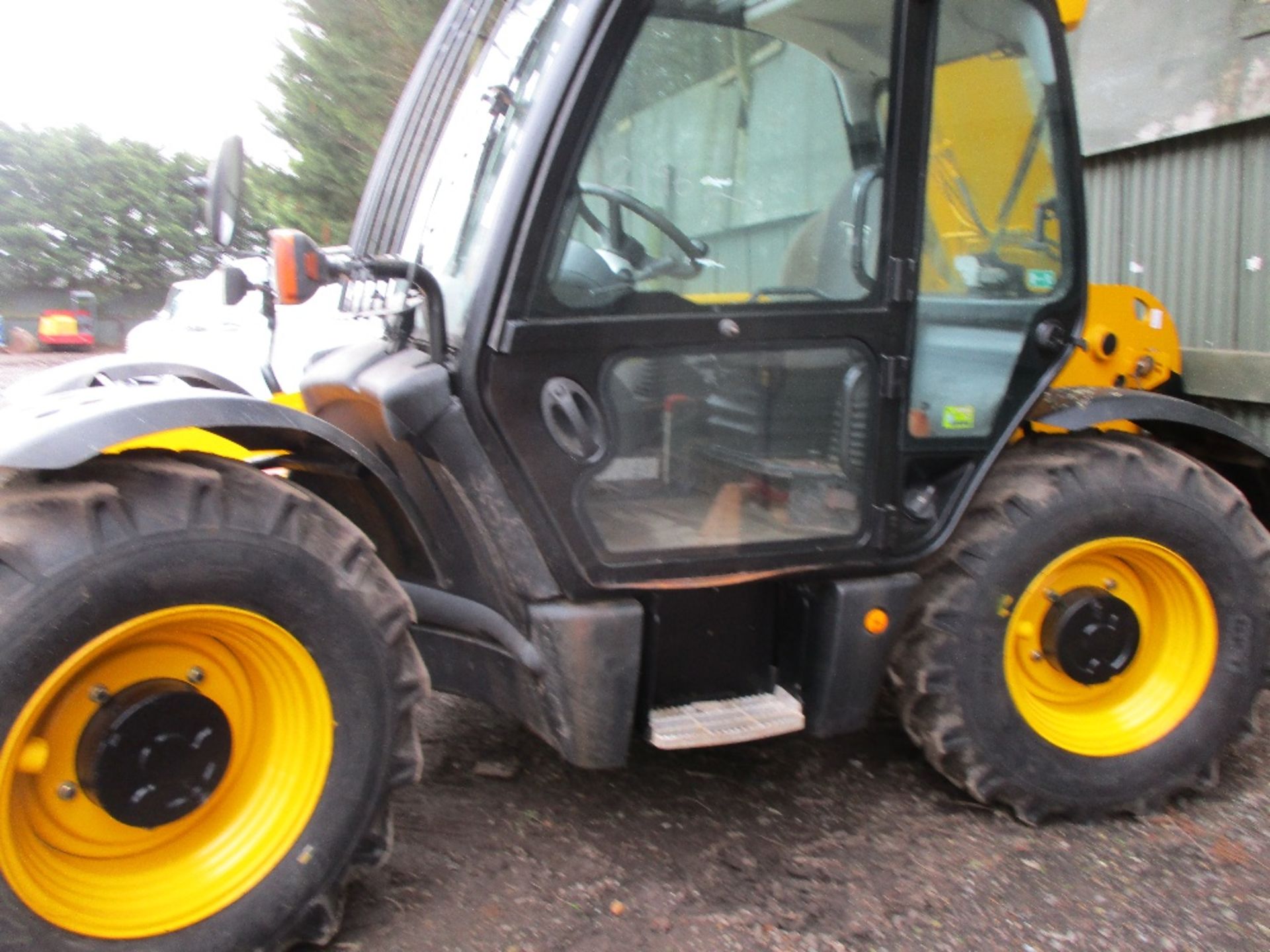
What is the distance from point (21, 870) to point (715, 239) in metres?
1.89

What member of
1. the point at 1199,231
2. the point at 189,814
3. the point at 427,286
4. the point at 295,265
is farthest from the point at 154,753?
the point at 1199,231

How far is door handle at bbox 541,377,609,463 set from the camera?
2479 mm

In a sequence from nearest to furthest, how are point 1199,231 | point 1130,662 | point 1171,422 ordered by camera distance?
point 1130,662
point 1171,422
point 1199,231

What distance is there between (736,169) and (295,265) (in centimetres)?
102

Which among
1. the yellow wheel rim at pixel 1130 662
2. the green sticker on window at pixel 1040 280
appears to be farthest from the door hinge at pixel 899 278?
the yellow wheel rim at pixel 1130 662

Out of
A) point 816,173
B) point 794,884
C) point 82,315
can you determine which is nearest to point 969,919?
point 794,884

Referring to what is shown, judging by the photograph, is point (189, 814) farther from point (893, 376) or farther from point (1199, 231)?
point (1199, 231)

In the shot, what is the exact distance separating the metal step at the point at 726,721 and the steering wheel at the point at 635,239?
1.06 metres

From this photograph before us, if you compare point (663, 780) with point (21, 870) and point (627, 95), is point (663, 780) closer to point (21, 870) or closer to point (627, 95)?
point (21, 870)

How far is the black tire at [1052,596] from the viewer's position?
292 centimetres

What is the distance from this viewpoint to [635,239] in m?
2.52

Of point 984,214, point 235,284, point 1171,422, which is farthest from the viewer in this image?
point 1171,422

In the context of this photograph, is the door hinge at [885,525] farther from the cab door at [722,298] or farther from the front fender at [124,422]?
the front fender at [124,422]

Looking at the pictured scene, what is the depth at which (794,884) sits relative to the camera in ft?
8.89
